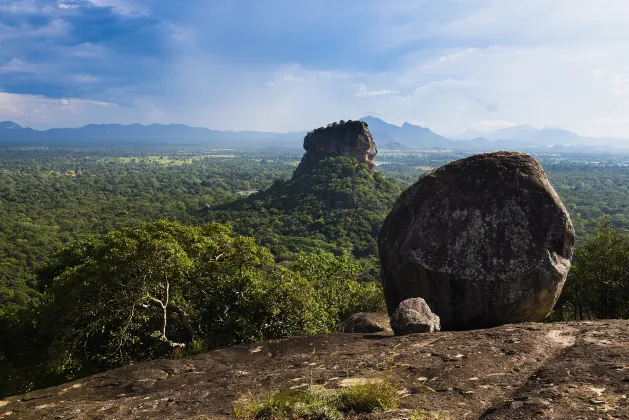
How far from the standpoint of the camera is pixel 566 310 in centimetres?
2103

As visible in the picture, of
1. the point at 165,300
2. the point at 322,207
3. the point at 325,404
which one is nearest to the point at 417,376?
the point at 325,404

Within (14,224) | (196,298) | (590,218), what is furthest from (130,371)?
(590,218)

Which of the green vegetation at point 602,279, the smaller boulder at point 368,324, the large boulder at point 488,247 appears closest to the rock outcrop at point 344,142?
the green vegetation at point 602,279

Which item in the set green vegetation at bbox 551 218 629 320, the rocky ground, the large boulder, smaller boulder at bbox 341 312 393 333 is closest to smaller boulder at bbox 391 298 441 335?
the rocky ground

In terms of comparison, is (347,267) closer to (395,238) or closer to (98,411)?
(395,238)

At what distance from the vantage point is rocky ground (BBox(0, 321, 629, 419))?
17.5 feet

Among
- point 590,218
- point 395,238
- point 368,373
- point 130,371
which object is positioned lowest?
point 590,218

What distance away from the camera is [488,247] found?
11.7 meters

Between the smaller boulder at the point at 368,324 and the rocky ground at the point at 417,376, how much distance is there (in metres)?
2.89

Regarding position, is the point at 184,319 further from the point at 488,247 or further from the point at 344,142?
the point at 344,142

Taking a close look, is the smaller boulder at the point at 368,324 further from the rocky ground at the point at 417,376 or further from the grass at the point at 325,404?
the grass at the point at 325,404

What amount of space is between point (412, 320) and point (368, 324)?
9.36ft

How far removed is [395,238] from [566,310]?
14.2 metres

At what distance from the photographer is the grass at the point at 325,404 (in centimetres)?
531
